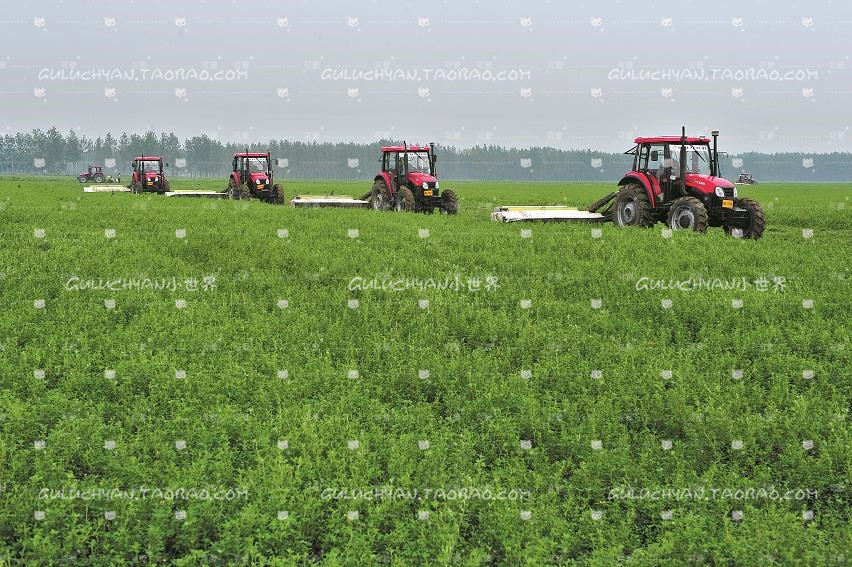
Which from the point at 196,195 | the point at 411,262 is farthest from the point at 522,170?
the point at 411,262

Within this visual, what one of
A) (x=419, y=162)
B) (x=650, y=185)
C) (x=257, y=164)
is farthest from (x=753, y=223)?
(x=257, y=164)

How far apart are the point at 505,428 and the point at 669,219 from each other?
11413mm

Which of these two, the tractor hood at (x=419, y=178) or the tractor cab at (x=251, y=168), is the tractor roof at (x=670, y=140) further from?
the tractor cab at (x=251, y=168)

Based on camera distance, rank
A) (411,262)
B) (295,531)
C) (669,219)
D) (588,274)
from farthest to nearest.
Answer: (669,219) → (411,262) → (588,274) → (295,531)

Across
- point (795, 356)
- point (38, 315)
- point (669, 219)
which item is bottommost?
A: point (795, 356)

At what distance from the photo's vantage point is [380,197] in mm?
23422

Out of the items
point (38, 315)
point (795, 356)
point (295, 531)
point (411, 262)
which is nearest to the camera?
point (295, 531)

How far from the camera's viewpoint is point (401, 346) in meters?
8.55

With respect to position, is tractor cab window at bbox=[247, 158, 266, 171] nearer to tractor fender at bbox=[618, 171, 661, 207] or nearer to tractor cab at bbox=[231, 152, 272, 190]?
tractor cab at bbox=[231, 152, 272, 190]

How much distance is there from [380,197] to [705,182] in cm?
1130

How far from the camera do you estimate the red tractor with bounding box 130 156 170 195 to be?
35469 millimetres

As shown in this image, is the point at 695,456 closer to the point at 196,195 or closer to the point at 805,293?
the point at 805,293

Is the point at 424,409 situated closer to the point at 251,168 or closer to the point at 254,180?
the point at 254,180

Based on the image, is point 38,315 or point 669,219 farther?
point 669,219
